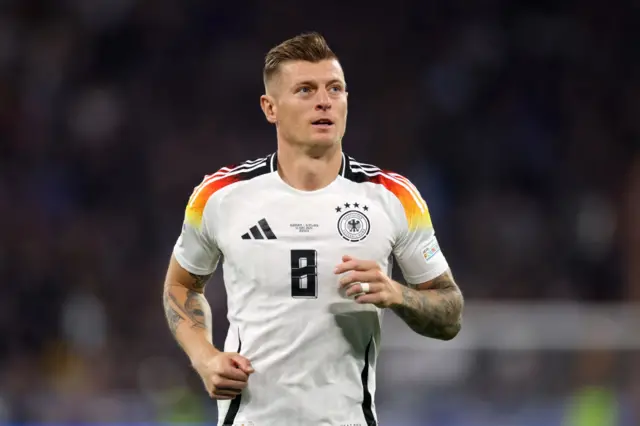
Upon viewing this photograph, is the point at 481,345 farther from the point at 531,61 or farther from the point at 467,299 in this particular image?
the point at 531,61

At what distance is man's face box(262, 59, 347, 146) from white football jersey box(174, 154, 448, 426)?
18 centimetres

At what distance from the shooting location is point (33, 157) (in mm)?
12070

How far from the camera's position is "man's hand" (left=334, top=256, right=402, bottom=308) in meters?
3.61

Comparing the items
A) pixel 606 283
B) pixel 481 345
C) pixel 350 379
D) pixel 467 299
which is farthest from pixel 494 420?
pixel 350 379

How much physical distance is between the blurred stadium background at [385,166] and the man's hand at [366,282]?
5012 mm

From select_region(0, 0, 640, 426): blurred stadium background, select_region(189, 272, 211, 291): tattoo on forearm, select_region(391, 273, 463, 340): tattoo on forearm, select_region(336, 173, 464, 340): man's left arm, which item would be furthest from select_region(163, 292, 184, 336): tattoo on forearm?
select_region(0, 0, 640, 426): blurred stadium background

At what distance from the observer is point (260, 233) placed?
4008mm

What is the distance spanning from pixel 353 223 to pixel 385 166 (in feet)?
26.6

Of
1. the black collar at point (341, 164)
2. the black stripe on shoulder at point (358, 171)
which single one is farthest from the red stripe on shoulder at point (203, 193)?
the black stripe on shoulder at point (358, 171)

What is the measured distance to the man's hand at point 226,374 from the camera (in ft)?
12.4

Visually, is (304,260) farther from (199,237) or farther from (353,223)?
(199,237)

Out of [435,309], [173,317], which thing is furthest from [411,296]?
[173,317]

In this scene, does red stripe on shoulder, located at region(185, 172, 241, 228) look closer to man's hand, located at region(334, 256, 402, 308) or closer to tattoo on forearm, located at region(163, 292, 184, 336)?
tattoo on forearm, located at region(163, 292, 184, 336)

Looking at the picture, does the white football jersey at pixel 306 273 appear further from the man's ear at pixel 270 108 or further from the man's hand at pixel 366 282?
the man's hand at pixel 366 282
